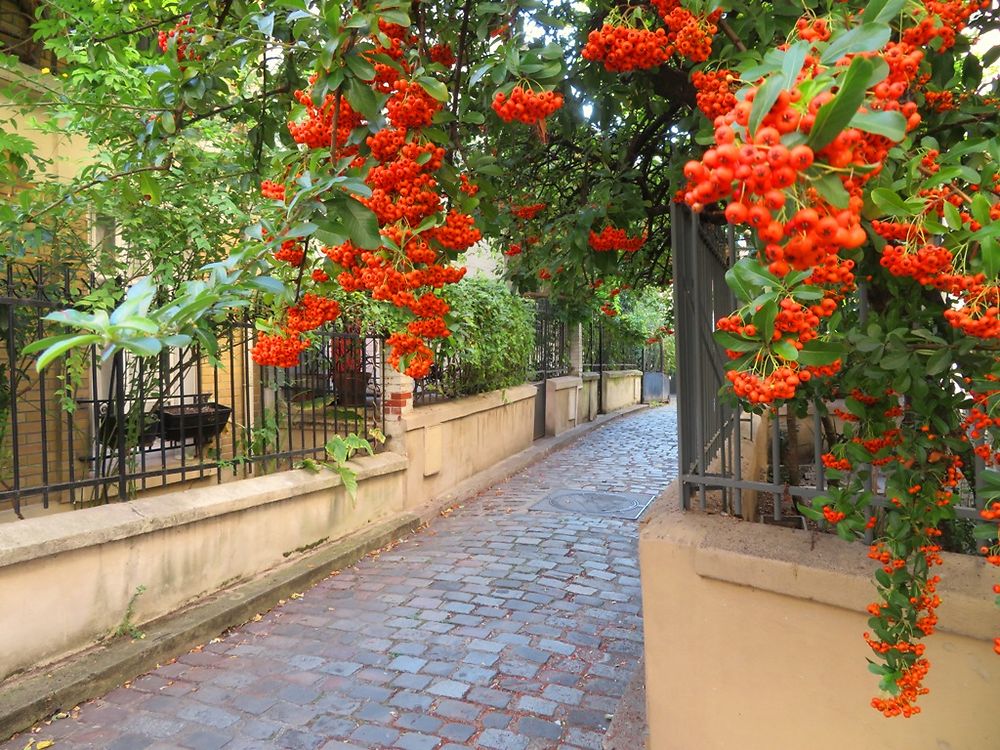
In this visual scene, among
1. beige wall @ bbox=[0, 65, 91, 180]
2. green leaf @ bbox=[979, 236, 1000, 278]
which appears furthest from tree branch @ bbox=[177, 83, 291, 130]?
beige wall @ bbox=[0, 65, 91, 180]

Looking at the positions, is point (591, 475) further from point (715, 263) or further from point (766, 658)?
point (766, 658)

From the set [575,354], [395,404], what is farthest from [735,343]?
[575,354]

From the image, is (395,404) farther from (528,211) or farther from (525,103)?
(525,103)

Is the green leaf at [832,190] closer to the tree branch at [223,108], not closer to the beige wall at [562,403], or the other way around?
the tree branch at [223,108]

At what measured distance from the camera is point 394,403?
23.8 ft

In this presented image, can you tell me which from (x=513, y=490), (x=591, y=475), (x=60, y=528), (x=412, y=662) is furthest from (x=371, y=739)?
(x=591, y=475)

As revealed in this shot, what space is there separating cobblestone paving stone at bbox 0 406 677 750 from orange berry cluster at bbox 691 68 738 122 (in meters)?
2.74

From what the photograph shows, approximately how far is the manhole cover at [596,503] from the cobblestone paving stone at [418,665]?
1102mm

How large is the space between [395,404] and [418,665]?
3.69 m

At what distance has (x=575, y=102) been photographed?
11.5 feet

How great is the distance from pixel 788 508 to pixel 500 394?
5.85m

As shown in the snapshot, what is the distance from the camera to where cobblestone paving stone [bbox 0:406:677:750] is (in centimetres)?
320

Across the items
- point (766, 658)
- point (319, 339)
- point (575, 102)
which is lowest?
point (766, 658)

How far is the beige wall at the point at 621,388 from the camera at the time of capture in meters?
17.2
